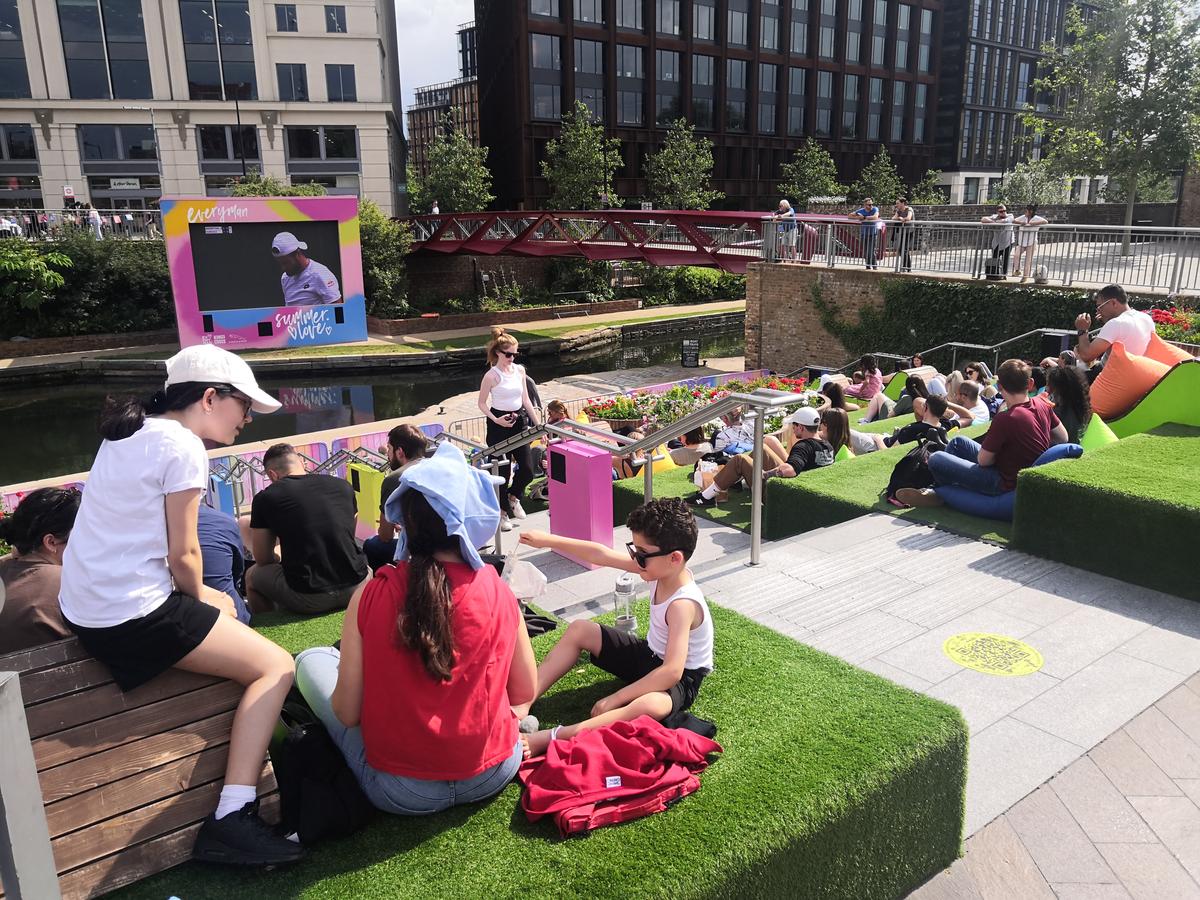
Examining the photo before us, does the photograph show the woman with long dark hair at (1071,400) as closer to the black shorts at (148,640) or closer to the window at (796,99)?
the black shorts at (148,640)

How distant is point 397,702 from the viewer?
2.61 meters

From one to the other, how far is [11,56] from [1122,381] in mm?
48433

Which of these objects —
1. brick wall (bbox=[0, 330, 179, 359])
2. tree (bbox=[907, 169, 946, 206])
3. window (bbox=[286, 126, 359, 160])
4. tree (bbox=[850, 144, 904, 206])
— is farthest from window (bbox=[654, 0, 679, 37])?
brick wall (bbox=[0, 330, 179, 359])

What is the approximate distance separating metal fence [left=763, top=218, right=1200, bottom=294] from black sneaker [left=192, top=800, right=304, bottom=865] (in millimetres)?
16582

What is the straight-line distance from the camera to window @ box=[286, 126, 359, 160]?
145 ft

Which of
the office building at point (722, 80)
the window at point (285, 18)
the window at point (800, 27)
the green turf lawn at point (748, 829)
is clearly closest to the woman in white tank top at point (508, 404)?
the green turf lawn at point (748, 829)

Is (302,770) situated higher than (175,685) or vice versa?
(175,685)

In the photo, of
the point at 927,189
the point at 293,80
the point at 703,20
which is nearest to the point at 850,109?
the point at 927,189

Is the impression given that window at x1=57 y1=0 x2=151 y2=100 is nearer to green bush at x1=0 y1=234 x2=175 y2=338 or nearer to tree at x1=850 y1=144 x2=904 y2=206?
green bush at x1=0 y1=234 x2=175 y2=338

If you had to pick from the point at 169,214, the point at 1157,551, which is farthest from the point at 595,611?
the point at 169,214

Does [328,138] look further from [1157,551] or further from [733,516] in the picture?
[1157,551]

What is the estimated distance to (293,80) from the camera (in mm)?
43812

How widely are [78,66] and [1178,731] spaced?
163 ft

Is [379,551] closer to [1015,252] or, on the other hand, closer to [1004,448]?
[1004,448]
